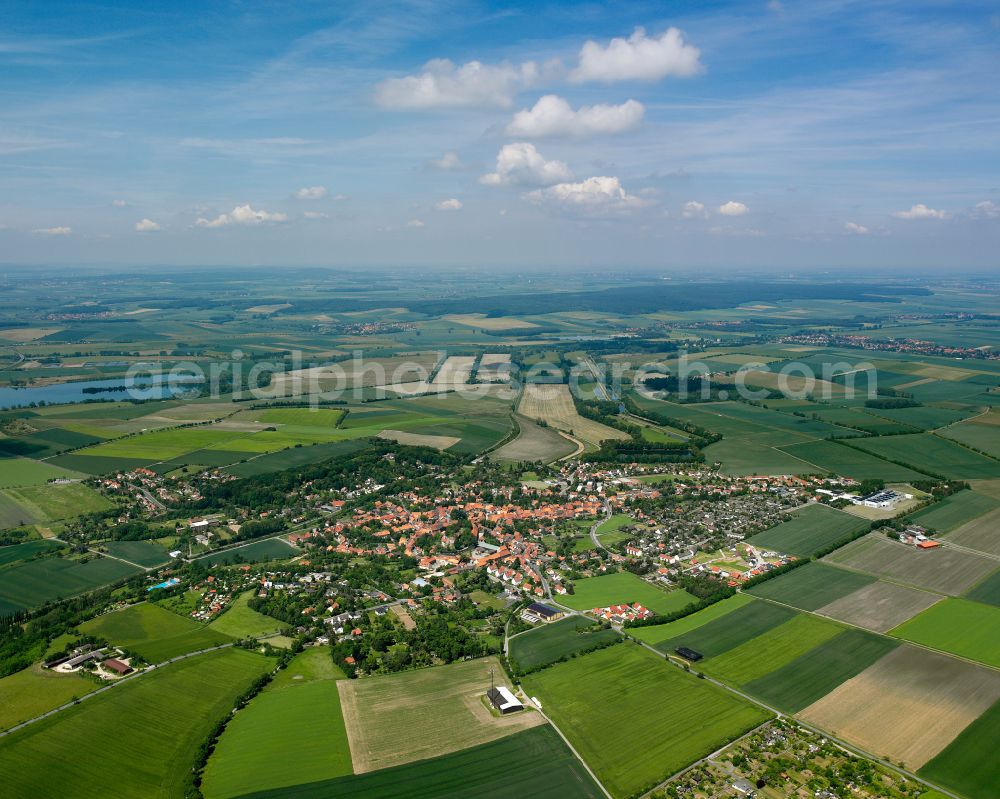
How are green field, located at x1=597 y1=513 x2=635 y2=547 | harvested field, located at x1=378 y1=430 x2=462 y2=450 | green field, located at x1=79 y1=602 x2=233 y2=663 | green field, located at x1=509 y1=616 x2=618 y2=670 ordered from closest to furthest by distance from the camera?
green field, located at x1=509 y1=616 x2=618 y2=670 → green field, located at x1=79 y1=602 x2=233 y2=663 → green field, located at x1=597 y1=513 x2=635 y2=547 → harvested field, located at x1=378 y1=430 x2=462 y2=450

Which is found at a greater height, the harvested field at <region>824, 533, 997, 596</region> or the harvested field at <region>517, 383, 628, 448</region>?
the harvested field at <region>517, 383, 628, 448</region>

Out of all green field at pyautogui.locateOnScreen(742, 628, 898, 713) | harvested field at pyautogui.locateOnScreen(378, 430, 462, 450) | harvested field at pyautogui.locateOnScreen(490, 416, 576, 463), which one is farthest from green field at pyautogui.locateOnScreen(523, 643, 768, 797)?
harvested field at pyautogui.locateOnScreen(378, 430, 462, 450)

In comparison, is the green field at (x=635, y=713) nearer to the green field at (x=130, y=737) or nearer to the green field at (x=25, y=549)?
the green field at (x=130, y=737)

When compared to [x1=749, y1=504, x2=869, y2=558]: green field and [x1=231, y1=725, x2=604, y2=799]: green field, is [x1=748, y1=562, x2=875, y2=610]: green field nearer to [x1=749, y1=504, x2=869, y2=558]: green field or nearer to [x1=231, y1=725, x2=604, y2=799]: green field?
[x1=749, y1=504, x2=869, y2=558]: green field

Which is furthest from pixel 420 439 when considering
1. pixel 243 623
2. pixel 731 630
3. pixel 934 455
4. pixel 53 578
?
pixel 934 455

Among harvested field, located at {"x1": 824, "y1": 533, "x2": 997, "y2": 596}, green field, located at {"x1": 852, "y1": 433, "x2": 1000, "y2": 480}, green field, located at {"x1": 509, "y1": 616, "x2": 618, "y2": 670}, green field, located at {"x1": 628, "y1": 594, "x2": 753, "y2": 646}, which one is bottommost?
green field, located at {"x1": 509, "y1": 616, "x2": 618, "y2": 670}

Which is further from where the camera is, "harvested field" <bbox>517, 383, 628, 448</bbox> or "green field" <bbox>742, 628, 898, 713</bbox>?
"harvested field" <bbox>517, 383, 628, 448</bbox>

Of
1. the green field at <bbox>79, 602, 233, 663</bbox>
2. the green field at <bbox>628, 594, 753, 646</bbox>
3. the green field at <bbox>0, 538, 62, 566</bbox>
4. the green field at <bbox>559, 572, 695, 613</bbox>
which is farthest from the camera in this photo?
the green field at <bbox>0, 538, 62, 566</bbox>

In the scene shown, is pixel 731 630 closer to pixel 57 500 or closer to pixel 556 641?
pixel 556 641
